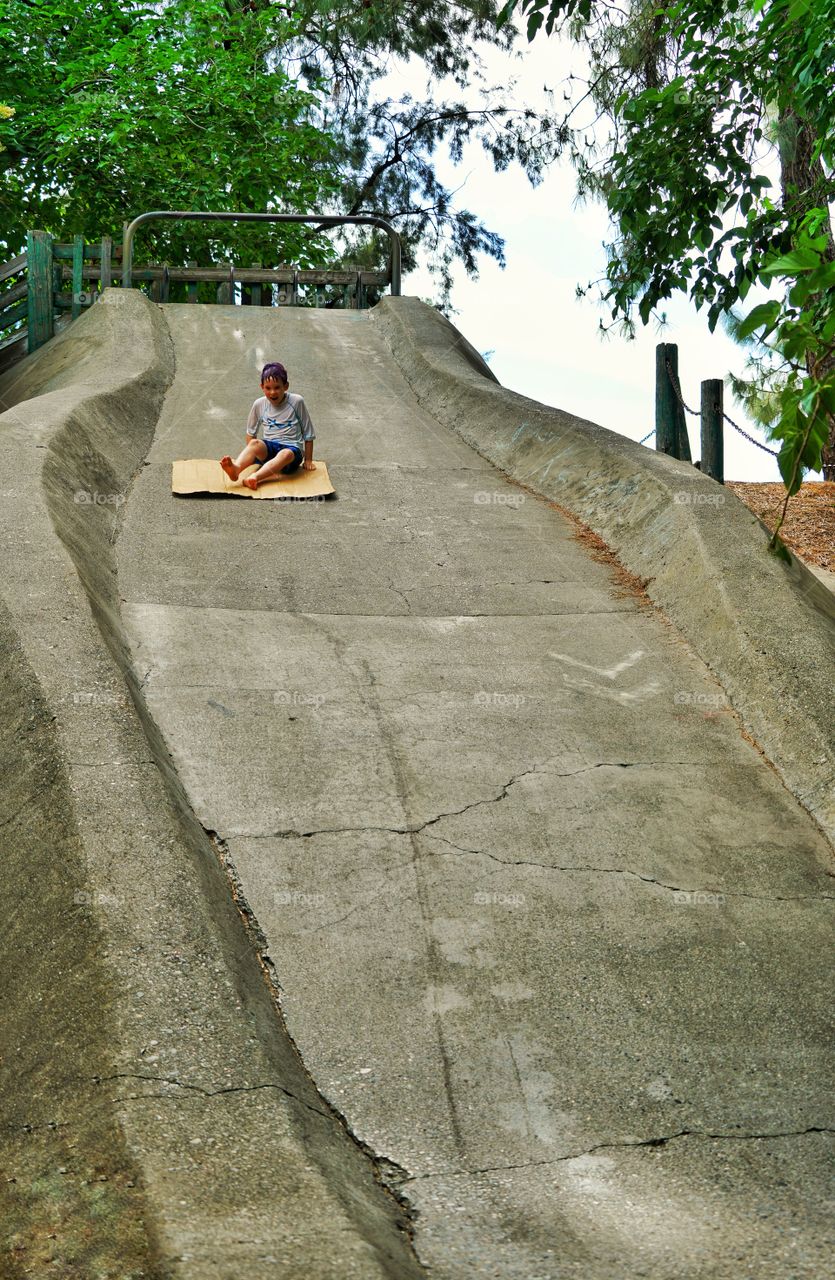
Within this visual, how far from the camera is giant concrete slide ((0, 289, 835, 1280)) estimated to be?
9.52 ft

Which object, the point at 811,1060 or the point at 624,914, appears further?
the point at 624,914

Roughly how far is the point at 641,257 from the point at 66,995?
299 inches

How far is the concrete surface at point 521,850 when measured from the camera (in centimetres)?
313

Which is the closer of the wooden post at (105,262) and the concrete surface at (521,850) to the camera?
the concrete surface at (521,850)

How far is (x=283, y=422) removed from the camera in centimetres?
865

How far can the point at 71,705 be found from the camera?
176 inches

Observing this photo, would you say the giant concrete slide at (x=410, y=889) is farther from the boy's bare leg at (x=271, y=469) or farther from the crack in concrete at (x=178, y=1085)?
the boy's bare leg at (x=271, y=469)

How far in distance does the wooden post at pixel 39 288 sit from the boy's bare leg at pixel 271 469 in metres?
6.81

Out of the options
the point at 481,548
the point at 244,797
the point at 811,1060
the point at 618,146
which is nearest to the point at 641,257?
the point at 481,548

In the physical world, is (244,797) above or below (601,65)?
below

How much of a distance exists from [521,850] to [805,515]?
9.67m

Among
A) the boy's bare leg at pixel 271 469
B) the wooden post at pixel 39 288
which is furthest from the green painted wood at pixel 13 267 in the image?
the boy's bare leg at pixel 271 469

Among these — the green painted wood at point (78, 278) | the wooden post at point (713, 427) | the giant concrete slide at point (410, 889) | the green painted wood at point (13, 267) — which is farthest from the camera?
the green painted wood at point (13, 267)

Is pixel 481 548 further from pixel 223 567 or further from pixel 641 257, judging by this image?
pixel 641 257
